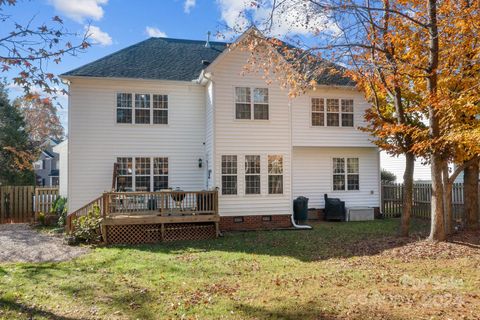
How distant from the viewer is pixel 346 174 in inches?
665

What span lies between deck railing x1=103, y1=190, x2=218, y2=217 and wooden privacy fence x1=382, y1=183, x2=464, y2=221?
9337 mm

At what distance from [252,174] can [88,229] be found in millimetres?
6067

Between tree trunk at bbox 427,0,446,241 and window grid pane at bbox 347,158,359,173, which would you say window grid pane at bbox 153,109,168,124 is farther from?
tree trunk at bbox 427,0,446,241

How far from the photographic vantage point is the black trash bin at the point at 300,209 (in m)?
15.0

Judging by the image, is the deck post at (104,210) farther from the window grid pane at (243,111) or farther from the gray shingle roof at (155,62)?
the window grid pane at (243,111)

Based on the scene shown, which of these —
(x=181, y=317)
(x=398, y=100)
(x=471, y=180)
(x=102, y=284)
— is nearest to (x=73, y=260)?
(x=102, y=284)

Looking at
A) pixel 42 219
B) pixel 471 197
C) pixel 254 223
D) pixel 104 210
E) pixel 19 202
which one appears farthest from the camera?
pixel 19 202

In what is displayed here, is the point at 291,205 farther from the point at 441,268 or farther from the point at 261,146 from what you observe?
the point at 441,268

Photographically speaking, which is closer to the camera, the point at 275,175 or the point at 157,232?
the point at 157,232

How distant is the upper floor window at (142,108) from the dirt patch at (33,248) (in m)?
5.07

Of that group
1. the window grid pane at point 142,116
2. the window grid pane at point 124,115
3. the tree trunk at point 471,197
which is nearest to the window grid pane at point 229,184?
the window grid pane at point 142,116

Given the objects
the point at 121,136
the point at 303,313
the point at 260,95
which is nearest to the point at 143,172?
the point at 121,136

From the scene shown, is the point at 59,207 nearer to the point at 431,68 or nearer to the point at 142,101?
the point at 142,101

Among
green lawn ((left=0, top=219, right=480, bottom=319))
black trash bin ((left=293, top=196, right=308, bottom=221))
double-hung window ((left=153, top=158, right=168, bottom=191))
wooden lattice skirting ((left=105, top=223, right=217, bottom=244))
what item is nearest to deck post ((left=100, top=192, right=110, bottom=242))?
wooden lattice skirting ((left=105, top=223, right=217, bottom=244))
